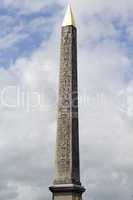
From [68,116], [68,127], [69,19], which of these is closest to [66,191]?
[68,127]

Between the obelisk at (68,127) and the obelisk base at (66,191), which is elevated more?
the obelisk at (68,127)

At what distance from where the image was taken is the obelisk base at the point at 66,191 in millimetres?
30266

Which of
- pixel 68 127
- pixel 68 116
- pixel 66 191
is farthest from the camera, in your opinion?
pixel 68 116

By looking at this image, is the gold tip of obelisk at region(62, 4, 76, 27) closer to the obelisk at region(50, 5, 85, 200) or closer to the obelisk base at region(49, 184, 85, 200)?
the obelisk at region(50, 5, 85, 200)

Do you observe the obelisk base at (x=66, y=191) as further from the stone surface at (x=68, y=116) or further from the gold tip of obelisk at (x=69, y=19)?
the gold tip of obelisk at (x=69, y=19)

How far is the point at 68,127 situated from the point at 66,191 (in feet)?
10.4

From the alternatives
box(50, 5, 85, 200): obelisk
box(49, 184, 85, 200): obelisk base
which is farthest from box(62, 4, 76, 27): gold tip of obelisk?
box(49, 184, 85, 200): obelisk base

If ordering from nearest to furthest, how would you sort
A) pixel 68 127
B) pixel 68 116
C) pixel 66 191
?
pixel 66 191 < pixel 68 127 < pixel 68 116

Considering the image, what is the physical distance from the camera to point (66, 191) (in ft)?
100

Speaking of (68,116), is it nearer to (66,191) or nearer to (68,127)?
(68,127)

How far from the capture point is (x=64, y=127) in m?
31.2

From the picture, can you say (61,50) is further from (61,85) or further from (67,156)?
(67,156)

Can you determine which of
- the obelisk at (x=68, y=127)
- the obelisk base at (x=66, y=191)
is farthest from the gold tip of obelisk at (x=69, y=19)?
the obelisk base at (x=66, y=191)

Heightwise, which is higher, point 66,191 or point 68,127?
point 68,127
